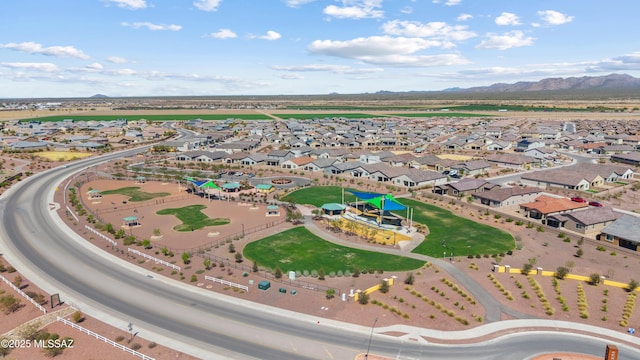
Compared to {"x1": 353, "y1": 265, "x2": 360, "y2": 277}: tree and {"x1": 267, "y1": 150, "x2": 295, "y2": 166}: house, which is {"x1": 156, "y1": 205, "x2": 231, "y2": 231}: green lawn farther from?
{"x1": 267, "y1": 150, "x2": 295, "y2": 166}: house

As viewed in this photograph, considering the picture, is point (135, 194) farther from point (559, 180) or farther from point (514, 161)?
point (514, 161)

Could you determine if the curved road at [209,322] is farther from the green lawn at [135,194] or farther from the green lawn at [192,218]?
the green lawn at [135,194]

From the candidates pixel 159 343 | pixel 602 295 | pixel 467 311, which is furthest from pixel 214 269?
pixel 602 295

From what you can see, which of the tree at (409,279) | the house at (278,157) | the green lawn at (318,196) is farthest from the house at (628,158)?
the tree at (409,279)

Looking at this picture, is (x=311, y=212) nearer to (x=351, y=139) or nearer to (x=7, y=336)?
(x=7, y=336)

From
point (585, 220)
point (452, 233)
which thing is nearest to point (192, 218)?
point (452, 233)
